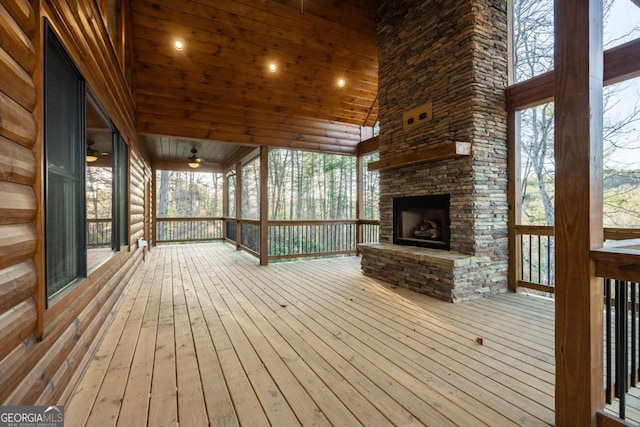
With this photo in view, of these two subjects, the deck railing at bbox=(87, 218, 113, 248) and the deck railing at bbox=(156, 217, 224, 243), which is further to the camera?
the deck railing at bbox=(156, 217, 224, 243)

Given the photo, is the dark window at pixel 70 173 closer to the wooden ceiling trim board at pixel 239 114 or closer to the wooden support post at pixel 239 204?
the wooden ceiling trim board at pixel 239 114

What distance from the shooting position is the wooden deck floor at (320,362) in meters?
1.57

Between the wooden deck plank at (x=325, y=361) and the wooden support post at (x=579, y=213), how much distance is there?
1.04 ft

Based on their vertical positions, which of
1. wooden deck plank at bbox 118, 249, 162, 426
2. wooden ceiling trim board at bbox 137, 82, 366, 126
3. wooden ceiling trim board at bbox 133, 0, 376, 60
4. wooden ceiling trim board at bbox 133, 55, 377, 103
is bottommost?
wooden deck plank at bbox 118, 249, 162, 426

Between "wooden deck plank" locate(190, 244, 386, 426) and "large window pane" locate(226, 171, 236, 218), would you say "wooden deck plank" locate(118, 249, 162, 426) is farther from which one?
"large window pane" locate(226, 171, 236, 218)

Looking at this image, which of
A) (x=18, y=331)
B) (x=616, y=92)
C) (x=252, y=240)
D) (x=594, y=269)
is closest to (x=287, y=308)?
(x=18, y=331)

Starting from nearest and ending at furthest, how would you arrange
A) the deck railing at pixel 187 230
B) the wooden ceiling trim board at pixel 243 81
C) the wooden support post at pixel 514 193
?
1. the wooden support post at pixel 514 193
2. the wooden ceiling trim board at pixel 243 81
3. the deck railing at pixel 187 230

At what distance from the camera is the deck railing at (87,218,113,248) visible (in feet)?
8.93

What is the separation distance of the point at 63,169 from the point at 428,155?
380 cm

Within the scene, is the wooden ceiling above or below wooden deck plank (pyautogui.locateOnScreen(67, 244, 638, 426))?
above

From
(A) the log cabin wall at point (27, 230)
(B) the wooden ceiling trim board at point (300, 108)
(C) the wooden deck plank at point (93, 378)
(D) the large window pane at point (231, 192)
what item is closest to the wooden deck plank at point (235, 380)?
(C) the wooden deck plank at point (93, 378)

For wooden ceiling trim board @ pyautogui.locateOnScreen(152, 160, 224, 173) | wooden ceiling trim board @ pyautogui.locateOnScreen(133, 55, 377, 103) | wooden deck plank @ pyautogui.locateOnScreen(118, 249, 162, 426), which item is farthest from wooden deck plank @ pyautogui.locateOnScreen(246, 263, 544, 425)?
wooden ceiling trim board @ pyautogui.locateOnScreen(152, 160, 224, 173)

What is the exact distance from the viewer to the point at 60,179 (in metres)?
1.85

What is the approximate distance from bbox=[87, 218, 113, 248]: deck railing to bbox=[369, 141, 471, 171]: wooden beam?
388 cm
